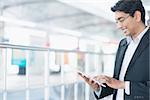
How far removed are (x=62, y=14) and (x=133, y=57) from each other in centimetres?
485

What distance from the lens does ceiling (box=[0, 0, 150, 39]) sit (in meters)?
4.56

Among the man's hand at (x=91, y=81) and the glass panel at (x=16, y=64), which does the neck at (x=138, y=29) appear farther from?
the glass panel at (x=16, y=64)

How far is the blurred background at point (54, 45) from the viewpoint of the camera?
2.13 m

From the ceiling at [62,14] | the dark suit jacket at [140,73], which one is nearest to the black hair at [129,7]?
the dark suit jacket at [140,73]

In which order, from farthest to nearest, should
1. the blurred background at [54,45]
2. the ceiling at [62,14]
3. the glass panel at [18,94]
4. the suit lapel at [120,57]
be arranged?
the ceiling at [62,14] → the blurred background at [54,45] → the glass panel at [18,94] → the suit lapel at [120,57]

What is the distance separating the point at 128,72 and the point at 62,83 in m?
1.41

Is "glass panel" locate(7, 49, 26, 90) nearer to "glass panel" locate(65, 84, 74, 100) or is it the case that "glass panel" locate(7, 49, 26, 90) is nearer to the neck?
the neck

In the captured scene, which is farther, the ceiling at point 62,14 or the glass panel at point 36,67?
the ceiling at point 62,14

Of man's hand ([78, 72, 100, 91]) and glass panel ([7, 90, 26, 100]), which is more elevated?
man's hand ([78, 72, 100, 91])

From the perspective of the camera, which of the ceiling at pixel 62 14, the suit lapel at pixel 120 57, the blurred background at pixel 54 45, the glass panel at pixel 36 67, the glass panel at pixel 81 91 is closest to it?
the suit lapel at pixel 120 57

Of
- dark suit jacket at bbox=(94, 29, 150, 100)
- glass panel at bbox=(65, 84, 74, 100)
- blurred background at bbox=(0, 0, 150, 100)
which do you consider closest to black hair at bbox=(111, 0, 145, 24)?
dark suit jacket at bbox=(94, 29, 150, 100)

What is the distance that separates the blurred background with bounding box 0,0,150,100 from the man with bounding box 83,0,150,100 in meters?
0.68

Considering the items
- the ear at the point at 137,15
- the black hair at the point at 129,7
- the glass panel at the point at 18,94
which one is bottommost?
the glass panel at the point at 18,94

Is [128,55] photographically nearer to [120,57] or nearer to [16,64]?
[120,57]
